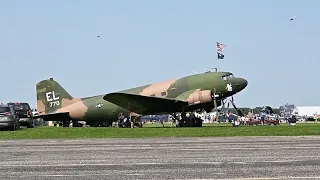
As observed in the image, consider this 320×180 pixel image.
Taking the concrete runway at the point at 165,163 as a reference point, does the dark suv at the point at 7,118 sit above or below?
above

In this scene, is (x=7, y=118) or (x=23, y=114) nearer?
(x=7, y=118)

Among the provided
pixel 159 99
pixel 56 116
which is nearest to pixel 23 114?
pixel 56 116

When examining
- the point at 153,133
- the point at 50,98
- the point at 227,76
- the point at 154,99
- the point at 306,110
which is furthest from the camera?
the point at 306,110

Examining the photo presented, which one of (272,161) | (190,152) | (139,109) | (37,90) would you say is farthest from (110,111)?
(272,161)

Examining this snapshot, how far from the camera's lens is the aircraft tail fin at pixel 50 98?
52.3 metres

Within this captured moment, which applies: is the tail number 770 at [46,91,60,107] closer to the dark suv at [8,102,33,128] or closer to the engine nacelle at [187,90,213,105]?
the dark suv at [8,102,33,128]

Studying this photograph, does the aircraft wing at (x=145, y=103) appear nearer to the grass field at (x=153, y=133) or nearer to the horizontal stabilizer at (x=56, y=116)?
the horizontal stabilizer at (x=56, y=116)

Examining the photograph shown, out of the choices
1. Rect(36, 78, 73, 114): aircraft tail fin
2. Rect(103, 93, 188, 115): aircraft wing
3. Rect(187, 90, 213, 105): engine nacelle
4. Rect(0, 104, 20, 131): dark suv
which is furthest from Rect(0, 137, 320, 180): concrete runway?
Rect(36, 78, 73, 114): aircraft tail fin

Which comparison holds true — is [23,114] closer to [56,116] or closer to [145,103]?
[56,116]

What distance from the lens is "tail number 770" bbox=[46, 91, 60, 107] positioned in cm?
5231

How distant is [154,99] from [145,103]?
1.15 meters

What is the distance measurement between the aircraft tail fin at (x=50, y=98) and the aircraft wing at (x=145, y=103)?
26.9 ft

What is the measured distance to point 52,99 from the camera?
172 feet

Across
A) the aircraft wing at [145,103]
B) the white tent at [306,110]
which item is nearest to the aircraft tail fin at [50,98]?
the aircraft wing at [145,103]
